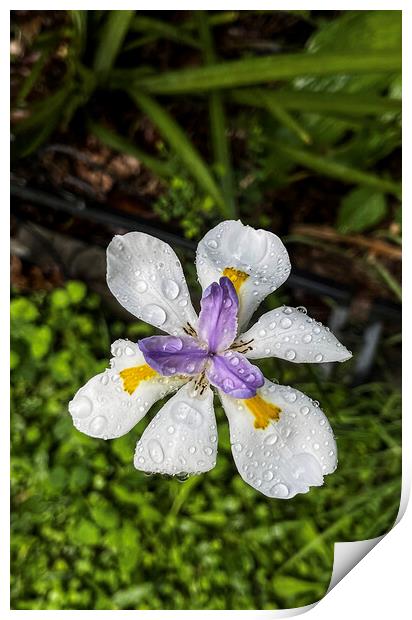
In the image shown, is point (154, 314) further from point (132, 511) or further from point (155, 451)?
point (132, 511)

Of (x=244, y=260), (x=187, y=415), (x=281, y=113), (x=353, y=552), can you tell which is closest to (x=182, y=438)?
(x=187, y=415)

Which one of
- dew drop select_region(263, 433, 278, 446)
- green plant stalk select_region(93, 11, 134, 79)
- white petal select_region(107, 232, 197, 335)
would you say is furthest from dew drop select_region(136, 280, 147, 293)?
green plant stalk select_region(93, 11, 134, 79)

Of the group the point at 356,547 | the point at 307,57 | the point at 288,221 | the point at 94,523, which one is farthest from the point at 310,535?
the point at 307,57

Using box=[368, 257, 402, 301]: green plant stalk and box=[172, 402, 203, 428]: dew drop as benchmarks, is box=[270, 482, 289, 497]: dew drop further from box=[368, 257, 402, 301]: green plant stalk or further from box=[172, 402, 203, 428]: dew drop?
box=[368, 257, 402, 301]: green plant stalk

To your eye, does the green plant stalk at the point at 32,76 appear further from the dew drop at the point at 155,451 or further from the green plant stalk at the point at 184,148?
the dew drop at the point at 155,451

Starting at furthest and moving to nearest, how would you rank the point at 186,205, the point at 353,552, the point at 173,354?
the point at 186,205 < the point at 353,552 < the point at 173,354

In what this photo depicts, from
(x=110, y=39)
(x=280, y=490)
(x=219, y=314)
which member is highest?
(x=110, y=39)
